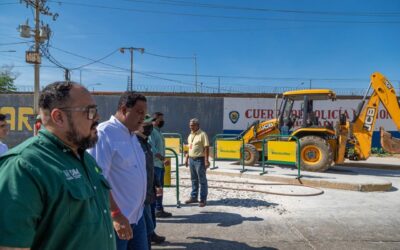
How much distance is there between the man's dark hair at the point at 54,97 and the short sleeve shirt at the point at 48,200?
0.50 feet

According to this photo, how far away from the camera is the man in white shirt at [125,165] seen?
288cm

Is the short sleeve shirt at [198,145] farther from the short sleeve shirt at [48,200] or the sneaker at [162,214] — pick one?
the short sleeve shirt at [48,200]

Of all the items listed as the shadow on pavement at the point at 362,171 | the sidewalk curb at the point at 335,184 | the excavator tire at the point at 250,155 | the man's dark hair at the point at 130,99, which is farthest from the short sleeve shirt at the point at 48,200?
the shadow on pavement at the point at 362,171

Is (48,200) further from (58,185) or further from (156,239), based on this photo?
(156,239)

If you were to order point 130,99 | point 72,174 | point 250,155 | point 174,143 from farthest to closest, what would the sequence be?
point 174,143 → point 250,155 → point 130,99 → point 72,174

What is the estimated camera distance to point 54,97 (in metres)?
1.83

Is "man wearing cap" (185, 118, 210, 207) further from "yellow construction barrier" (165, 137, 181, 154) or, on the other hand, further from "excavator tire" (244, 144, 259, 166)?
"yellow construction barrier" (165, 137, 181, 154)

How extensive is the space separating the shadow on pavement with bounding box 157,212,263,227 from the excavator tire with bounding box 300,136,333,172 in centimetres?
612

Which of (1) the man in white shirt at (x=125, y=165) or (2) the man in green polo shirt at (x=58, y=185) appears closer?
(2) the man in green polo shirt at (x=58, y=185)

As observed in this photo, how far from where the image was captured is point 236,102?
859 inches

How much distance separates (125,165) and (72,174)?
1.28m

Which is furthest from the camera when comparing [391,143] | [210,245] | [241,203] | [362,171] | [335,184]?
[362,171]

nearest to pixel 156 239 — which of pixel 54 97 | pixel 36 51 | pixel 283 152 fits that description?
pixel 54 97

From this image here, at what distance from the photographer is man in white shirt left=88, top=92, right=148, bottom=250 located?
2878 millimetres
